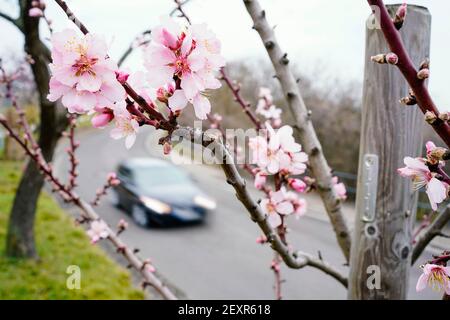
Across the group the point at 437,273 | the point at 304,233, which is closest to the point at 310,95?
the point at 304,233

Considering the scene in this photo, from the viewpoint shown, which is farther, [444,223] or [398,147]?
[444,223]

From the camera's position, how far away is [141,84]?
78 cm

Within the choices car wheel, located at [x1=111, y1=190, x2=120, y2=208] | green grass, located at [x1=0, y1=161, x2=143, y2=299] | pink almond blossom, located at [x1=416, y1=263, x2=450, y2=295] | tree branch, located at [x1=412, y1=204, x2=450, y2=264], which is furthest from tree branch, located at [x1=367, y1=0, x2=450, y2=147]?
car wheel, located at [x1=111, y1=190, x2=120, y2=208]

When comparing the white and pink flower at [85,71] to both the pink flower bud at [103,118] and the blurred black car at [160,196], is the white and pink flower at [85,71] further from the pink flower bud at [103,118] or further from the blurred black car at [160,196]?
the blurred black car at [160,196]

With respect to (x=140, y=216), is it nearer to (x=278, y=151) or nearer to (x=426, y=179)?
(x=278, y=151)

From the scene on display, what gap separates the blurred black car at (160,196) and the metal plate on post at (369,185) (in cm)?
658

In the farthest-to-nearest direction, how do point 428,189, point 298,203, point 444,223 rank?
point 298,203
point 444,223
point 428,189

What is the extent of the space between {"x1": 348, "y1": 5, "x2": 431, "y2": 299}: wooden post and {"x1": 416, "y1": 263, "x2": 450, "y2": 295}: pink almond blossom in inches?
15.9

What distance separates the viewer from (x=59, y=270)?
5277mm

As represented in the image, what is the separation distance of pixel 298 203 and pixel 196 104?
37.8 inches

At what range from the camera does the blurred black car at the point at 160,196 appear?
25.5ft

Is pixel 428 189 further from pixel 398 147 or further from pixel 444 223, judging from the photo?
pixel 444 223

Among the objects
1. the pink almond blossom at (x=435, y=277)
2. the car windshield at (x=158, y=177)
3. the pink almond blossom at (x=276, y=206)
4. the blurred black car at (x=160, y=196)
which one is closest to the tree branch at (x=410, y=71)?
the pink almond blossom at (x=435, y=277)

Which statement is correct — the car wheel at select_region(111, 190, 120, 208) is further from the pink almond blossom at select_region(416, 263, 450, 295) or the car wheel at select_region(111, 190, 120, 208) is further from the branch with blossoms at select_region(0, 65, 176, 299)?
the pink almond blossom at select_region(416, 263, 450, 295)
